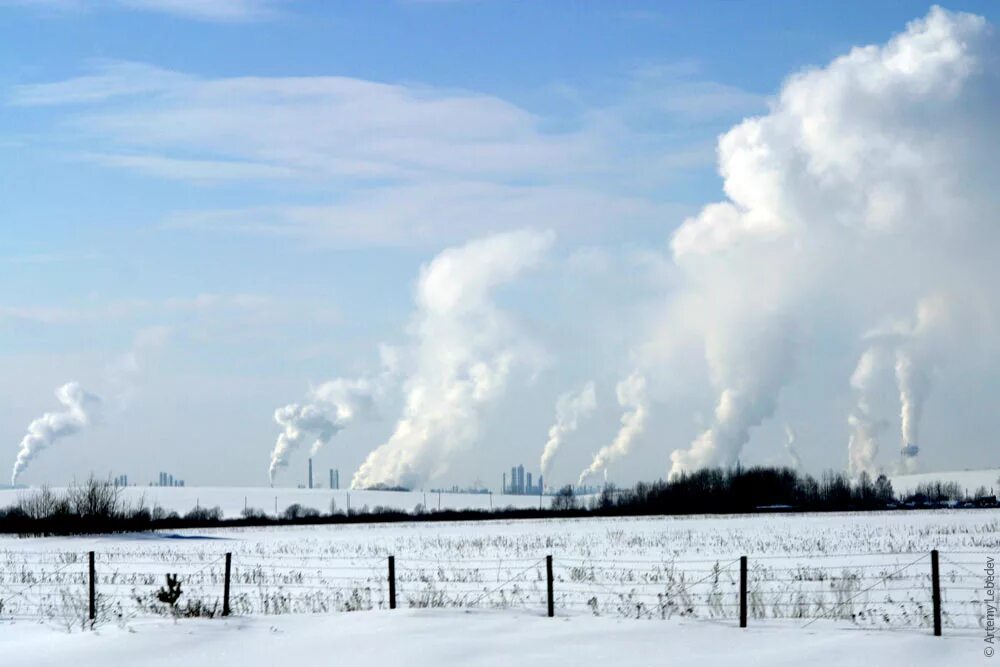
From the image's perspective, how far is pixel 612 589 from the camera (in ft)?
→ 89.8

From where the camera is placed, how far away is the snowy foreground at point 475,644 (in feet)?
57.6

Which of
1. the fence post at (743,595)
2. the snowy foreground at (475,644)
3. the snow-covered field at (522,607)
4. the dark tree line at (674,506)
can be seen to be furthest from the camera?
the dark tree line at (674,506)

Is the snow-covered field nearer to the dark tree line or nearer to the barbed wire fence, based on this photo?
the barbed wire fence

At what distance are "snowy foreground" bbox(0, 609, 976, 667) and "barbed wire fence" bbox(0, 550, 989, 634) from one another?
0.93 m

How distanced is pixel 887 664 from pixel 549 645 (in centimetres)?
510

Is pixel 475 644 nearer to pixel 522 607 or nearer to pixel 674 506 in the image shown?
pixel 522 607

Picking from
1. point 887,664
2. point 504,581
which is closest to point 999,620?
point 887,664

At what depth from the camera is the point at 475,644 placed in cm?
1877

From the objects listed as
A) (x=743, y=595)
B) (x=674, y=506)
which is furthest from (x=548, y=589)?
(x=674, y=506)

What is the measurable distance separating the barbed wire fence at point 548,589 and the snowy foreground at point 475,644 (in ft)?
3.06

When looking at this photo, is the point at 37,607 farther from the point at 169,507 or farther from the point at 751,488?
the point at 169,507

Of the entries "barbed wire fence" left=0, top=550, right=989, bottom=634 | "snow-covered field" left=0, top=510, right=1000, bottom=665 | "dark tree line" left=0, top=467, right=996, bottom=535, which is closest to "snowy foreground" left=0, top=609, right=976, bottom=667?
"snow-covered field" left=0, top=510, right=1000, bottom=665

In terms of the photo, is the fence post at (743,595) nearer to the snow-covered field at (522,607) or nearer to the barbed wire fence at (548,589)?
the barbed wire fence at (548,589)

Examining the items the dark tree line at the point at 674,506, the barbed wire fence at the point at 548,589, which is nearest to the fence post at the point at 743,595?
the barbed wire fence at the point at 548,589
